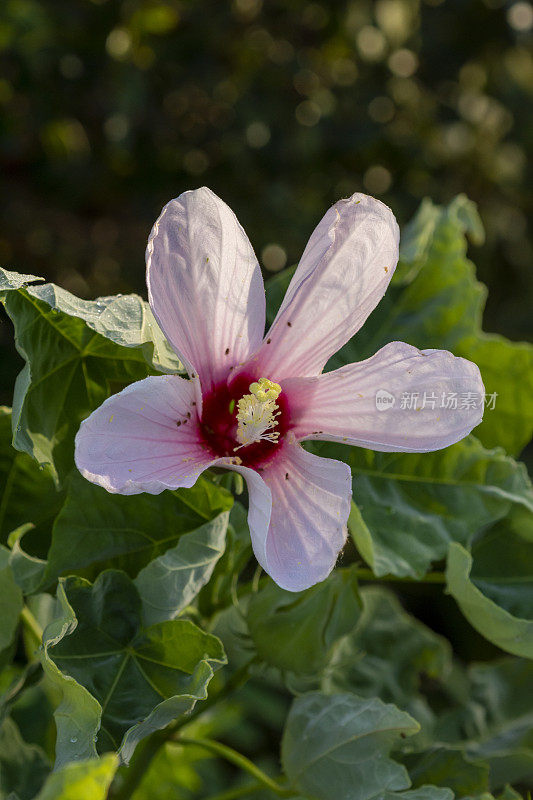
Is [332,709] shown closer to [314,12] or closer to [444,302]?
[444,302]

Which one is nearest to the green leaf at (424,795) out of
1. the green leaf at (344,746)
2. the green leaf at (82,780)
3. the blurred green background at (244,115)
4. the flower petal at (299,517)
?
the green leaf at (344,746)

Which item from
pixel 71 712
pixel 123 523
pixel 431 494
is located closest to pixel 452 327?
pixel 431 494

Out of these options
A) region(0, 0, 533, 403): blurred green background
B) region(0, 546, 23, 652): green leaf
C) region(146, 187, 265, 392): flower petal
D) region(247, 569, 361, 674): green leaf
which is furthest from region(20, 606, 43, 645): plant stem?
region(0, 0, 533, 403): blurred green background

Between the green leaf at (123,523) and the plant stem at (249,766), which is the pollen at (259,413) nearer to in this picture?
the green leaf at (123,523)

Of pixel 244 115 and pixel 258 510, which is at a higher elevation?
pixel 258 510

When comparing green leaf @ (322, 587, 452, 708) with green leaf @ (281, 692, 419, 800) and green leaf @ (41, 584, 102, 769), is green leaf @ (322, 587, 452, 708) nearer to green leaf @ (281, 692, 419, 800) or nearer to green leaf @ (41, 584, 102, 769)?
green leaf @ (281, 692, 419, 800)

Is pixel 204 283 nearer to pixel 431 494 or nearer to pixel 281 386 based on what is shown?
pixel 281 386
